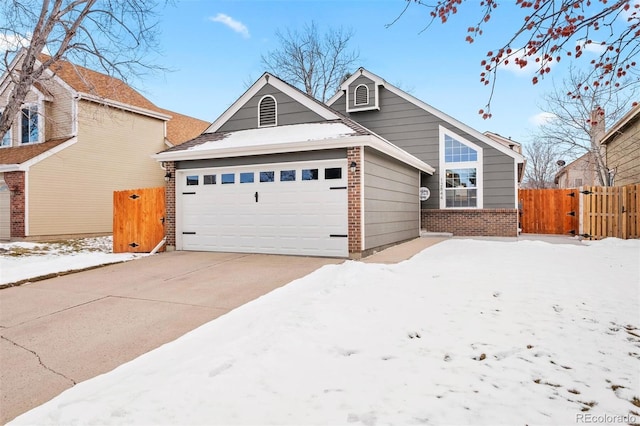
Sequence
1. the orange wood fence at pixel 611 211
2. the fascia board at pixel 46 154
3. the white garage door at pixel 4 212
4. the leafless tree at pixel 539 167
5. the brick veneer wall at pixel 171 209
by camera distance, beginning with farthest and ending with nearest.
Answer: the leafless tree at pixel 539 167
the white garage door at pixel 4 212
the fascia board at pixel 46 154
the orange wood fence at pixel 611 211
the brick veneer wall at pixel 171 209

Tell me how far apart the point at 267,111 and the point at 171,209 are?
3.96m

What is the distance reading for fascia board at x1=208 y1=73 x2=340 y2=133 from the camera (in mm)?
10438

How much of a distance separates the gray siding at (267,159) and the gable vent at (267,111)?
6.14 ft

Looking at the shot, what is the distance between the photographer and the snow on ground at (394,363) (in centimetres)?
246

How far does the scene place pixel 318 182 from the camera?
8.90m

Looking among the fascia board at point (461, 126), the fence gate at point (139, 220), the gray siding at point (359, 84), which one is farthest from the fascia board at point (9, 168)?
the fascia board at point (461, 126)

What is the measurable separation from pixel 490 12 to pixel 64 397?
5221 mm

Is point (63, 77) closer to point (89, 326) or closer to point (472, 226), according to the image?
point (89, 326)

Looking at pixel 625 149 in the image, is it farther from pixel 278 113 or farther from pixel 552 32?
pixel 552 32

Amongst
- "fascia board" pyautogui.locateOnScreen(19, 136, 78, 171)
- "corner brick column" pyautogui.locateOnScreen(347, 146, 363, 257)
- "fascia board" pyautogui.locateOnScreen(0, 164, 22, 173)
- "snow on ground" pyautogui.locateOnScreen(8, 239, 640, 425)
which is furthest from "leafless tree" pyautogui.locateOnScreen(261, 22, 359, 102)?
"snow on ground" pyautogui.locateOnScreen(8, 239, 640, 425)

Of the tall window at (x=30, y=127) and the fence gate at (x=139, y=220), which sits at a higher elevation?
the tall window at (x=30, y=127)

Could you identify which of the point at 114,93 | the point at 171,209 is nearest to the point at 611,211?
the point at 171,209

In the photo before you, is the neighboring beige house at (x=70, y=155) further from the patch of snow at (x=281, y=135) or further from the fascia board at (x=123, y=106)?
the patch of snow at (x=281, y=135)

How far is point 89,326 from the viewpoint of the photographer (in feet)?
14.9
